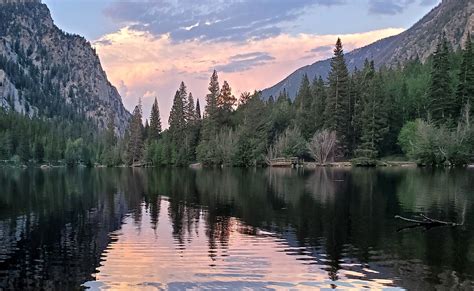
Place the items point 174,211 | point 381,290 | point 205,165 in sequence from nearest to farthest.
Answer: point 381,290 → point 174,211 → point 205,165

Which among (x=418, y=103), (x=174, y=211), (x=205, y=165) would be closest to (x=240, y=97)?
(x=205, y=165)

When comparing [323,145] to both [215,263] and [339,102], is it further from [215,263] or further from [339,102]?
[215,263]

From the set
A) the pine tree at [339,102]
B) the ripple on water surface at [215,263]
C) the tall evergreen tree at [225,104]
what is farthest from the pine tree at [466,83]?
the ripple on water surface at [215,263]

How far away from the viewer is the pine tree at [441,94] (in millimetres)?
106938

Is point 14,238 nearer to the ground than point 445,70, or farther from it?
nearer to the ground

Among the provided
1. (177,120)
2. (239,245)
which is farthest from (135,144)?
(239,245)

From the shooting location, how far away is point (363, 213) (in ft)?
109

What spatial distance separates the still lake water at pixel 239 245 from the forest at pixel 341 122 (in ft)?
220

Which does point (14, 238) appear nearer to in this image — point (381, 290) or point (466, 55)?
point (381, 290)

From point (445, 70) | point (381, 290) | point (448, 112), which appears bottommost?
point (381, 290)

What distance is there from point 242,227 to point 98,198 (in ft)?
78.4

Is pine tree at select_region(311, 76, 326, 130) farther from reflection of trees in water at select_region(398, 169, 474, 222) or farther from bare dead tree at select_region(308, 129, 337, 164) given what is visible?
reflection of trees in water at select_region(398, 169, 474, 222)

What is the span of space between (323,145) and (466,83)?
3325 centimetres

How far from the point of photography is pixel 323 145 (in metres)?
116
